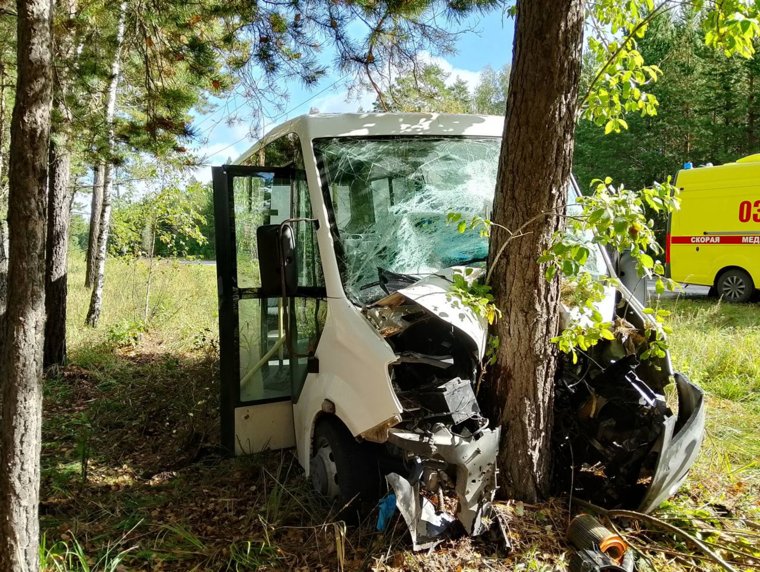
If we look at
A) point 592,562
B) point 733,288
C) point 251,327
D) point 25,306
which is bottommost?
point 592,562

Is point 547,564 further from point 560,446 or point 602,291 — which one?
point 602,291

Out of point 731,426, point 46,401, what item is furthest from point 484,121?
point 46,401

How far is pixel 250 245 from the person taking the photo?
4.08 m

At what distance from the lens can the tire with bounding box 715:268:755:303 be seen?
11930mm

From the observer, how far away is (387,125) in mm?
3742

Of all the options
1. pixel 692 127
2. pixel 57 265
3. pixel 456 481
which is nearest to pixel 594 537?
pixel 456 481

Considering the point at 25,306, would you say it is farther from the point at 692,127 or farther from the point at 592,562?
the point at 692,127

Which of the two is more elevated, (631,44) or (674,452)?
(631,44)

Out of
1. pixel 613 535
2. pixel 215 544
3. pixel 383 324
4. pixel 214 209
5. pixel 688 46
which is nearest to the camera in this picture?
pixel 613 535

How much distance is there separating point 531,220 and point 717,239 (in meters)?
11.3

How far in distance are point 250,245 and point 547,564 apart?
8.94ft

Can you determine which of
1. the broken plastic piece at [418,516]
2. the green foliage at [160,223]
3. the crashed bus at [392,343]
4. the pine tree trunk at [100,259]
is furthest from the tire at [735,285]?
the pine tree trunk at [100,259]

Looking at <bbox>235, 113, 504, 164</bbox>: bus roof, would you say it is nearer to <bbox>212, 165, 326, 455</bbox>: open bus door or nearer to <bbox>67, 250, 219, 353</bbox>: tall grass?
<bbox>212, 165, 326, 455</bbox>: open bus door

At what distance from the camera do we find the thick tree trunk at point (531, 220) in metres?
2.81
